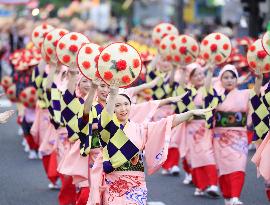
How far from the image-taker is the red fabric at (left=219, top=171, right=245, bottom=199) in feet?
38.8

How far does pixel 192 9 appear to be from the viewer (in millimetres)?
45688

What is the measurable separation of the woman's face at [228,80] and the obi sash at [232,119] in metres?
0.32

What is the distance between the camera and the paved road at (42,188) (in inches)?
488

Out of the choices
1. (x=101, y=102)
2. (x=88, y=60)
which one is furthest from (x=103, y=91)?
(x=88, y=60)

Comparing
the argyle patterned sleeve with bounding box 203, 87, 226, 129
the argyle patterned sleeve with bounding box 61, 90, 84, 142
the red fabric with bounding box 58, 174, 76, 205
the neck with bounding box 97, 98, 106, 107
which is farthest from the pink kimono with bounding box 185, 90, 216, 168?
the neck with bounding box 97, 98, 106, 107

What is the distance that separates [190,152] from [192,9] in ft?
107

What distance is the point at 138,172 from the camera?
341 inches

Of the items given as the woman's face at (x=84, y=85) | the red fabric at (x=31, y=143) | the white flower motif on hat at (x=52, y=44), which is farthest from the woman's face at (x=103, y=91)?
the red fabric at (x=31, y=143)

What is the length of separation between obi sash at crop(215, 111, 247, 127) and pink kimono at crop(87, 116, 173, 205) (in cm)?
339

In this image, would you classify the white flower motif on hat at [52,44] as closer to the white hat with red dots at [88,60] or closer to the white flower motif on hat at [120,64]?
the white hat with red dots at [88,60]

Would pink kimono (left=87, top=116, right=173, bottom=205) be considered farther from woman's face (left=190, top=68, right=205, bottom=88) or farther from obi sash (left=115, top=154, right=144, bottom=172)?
woman's face (left=190, top=68, right=205, bottom=88)

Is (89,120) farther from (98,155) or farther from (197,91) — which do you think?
(197,91)

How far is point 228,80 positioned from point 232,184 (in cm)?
127

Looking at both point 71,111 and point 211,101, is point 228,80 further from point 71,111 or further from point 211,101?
point 71,111
